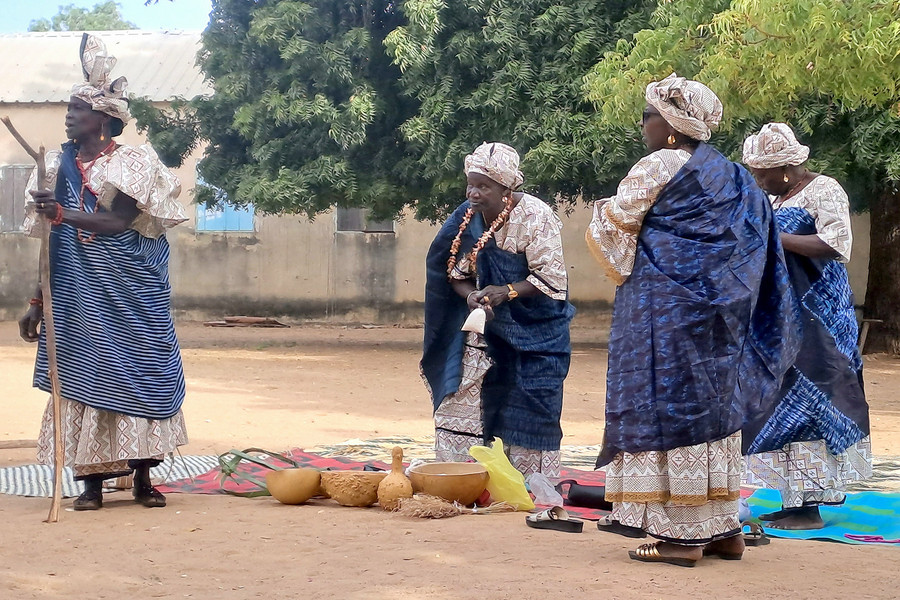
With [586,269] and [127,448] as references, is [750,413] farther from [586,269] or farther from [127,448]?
[586,269]

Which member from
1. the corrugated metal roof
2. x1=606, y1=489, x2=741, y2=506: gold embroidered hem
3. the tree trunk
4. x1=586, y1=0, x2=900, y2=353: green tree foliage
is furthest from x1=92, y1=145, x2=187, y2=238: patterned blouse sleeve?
the corrugated metal roof

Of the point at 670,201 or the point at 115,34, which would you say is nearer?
the point at 670,201

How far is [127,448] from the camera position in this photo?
225 inches

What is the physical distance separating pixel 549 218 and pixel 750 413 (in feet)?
6.34

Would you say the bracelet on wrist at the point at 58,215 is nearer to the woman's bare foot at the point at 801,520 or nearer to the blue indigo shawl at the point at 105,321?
the blue indigo shawl at the point at 105,321

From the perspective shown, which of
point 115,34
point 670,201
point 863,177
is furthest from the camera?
point 115,34

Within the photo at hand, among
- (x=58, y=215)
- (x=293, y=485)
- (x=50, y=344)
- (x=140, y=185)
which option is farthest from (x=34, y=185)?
(x=293, y=485)

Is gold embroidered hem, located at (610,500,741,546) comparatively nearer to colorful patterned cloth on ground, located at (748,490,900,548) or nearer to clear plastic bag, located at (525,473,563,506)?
colorful patterned cloth on ground, located at (748,490,900,548)

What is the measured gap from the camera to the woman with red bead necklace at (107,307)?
572 cm

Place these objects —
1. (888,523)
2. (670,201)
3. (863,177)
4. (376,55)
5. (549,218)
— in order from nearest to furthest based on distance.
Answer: (670,201)
(888,523)
(549,218)
(863,177)
(376,55)

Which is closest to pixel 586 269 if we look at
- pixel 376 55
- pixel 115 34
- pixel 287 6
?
pixel 376 55

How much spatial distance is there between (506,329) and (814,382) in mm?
1651

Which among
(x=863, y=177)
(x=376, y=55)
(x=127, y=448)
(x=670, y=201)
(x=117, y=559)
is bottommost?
(x=117, y=559)

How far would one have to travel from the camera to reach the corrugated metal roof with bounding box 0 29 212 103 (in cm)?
2273
